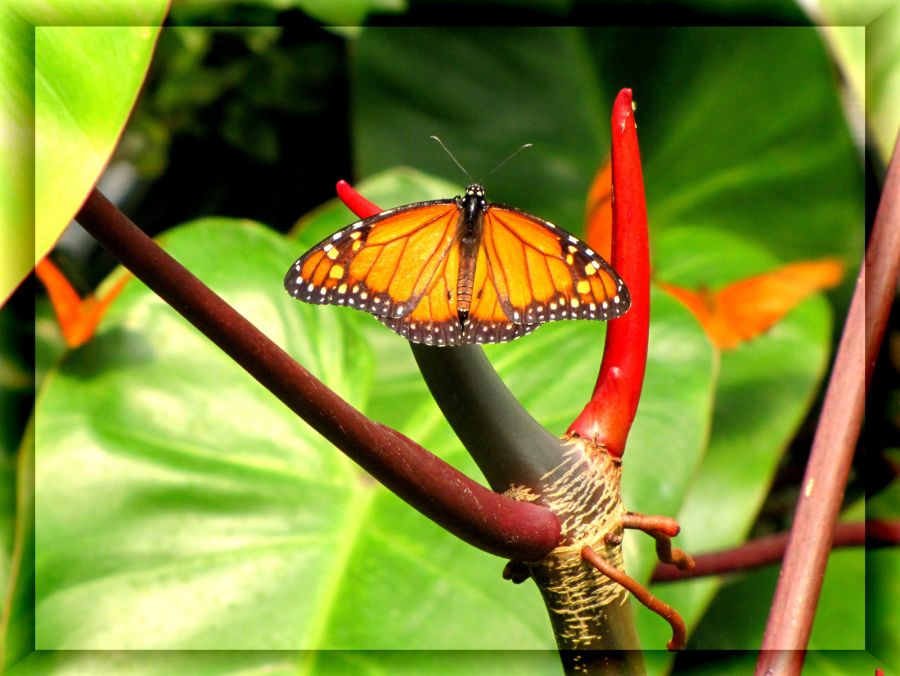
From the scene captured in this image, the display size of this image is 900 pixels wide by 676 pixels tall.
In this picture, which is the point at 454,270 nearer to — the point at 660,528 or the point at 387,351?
the point at 660,528

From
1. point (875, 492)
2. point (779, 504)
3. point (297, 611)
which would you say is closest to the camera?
point (297, 611)

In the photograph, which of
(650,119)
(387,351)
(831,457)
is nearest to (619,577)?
(831,457)

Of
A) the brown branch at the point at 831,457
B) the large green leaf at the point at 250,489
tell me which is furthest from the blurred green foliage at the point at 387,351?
the brown branch at the point at 831,457

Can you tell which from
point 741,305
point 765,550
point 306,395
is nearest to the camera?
point 306,395

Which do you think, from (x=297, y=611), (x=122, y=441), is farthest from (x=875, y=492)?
(x=122, y=441)

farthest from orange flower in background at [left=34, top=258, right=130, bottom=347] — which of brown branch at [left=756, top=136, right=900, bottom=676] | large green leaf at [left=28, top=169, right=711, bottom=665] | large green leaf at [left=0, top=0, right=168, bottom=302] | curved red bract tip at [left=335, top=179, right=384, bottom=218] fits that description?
brown branch at [left=756, top=136, right=900, bottom=676]

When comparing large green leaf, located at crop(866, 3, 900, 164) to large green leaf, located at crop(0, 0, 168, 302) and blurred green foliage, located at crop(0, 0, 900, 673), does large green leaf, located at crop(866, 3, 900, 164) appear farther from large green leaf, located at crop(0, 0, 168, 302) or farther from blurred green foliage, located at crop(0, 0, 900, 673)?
large green leaf, located at crop(0, 0, 168, 302)

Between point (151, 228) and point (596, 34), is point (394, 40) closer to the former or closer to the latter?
point (596, 34)

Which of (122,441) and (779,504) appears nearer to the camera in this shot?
(122,441)
